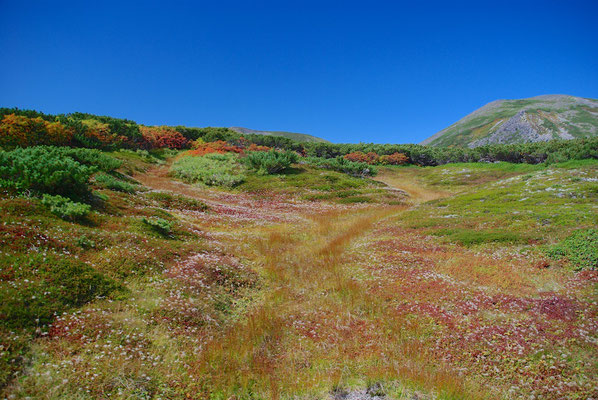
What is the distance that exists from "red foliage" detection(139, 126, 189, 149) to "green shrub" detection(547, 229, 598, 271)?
199 feet

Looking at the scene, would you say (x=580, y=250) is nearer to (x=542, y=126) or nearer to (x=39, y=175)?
(x=39, y=175)

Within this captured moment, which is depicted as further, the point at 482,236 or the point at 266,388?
the point at 482,236

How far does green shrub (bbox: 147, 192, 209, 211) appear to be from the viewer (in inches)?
867

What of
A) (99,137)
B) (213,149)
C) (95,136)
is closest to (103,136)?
(99,137)

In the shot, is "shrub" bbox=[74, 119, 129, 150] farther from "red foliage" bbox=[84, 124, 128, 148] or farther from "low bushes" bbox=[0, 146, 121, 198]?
"low bushes" bbox=[0, 146, 121, 198]

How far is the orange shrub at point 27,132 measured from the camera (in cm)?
2974

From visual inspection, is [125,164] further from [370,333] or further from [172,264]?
[370,333]

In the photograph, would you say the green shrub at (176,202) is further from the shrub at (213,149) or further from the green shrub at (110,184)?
the shrub at (213,149)

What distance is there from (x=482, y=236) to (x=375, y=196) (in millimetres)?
20664

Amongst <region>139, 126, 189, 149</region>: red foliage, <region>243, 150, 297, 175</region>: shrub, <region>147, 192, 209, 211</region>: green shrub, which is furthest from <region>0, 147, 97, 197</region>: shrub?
<region>139, 126, 189, 149</region>: red foliage

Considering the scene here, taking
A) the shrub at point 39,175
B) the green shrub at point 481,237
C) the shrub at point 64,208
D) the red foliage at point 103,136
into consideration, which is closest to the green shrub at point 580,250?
the green shrub at point 481,237

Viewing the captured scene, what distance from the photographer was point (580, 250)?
11672mm

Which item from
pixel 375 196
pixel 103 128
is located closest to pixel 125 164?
pixel 103 128

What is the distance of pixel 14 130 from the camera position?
1186 inches
